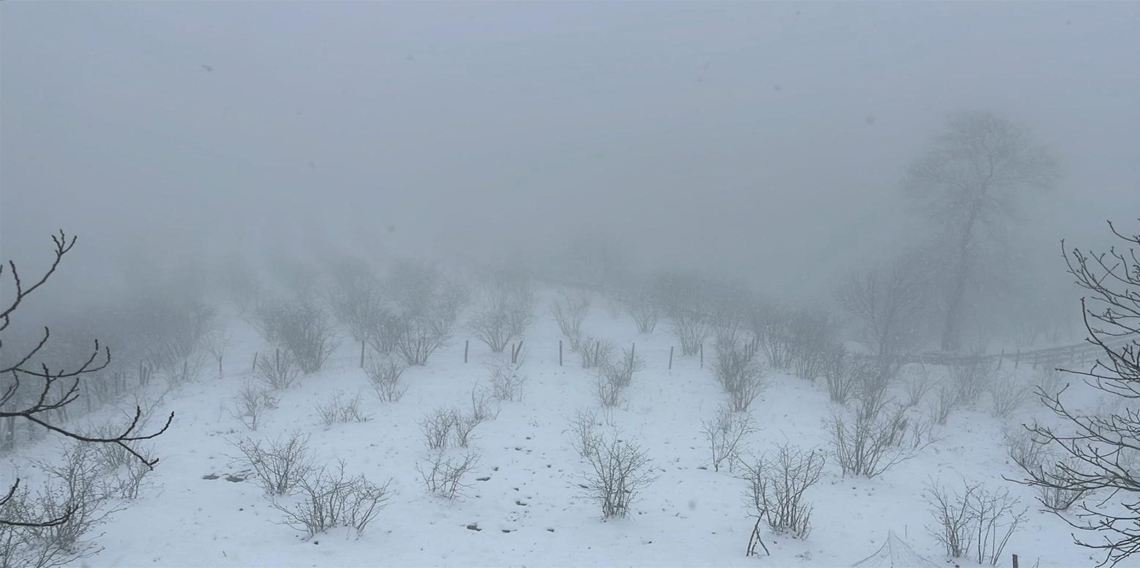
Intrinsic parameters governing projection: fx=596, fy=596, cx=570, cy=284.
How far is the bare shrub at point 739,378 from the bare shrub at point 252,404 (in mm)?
14681

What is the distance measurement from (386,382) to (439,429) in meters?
5.18

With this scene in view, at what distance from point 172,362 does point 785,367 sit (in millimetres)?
25152

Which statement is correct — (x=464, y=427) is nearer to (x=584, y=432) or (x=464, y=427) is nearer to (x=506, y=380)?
(x=584, y=432)

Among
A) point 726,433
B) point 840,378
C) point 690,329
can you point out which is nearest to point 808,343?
point 840,378

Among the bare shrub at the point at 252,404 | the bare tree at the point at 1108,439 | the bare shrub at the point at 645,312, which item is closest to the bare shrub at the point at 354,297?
the bare shrub at the point at 252,404

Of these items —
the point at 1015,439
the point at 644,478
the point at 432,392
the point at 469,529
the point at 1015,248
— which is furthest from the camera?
the point at 1015,248

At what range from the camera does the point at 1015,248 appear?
103ft

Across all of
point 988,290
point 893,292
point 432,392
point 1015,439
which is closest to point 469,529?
point 432,392

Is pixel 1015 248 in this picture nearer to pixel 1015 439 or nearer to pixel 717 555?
pixel 1015 439

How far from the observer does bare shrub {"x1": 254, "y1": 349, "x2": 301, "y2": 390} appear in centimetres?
2100

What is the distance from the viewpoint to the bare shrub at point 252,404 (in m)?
17.6

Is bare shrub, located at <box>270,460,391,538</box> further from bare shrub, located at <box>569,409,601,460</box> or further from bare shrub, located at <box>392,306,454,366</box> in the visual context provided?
bare shrub, located at <box>392,306,454,366</box>

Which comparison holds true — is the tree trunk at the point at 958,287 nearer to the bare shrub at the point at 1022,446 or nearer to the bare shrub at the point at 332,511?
the bare shrub at the point at 1022,446

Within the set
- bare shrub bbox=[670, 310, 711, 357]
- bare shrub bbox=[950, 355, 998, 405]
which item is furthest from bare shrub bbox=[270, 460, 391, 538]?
bare shrub bbox=[950, 355, 998, 405]
